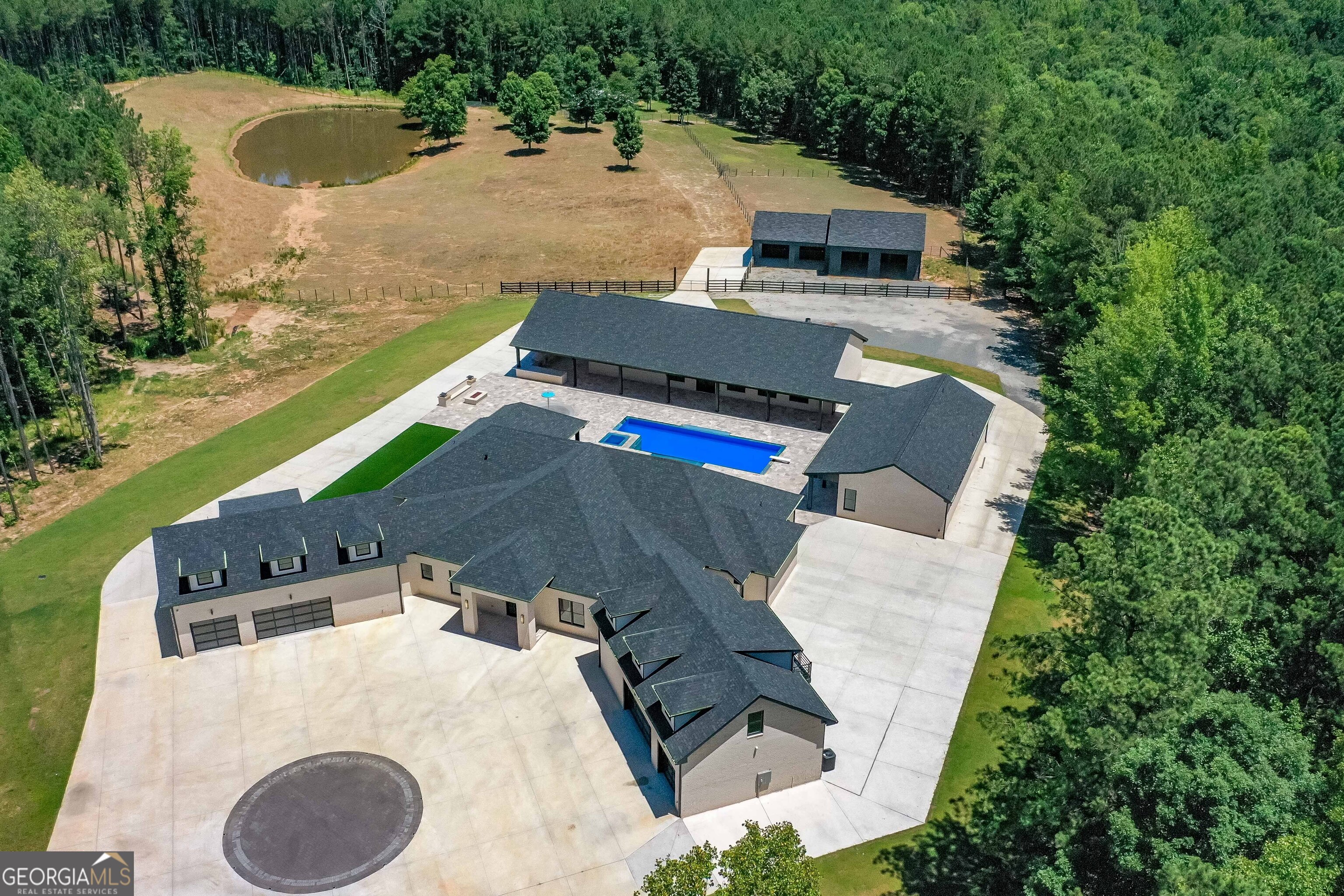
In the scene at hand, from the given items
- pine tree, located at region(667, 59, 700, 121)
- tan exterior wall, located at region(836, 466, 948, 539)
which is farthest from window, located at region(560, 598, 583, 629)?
pine tree, located at region(667, 59, 700, 121)

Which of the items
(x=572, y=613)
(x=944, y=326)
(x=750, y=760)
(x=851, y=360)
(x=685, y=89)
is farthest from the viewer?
(x=685, y=89)

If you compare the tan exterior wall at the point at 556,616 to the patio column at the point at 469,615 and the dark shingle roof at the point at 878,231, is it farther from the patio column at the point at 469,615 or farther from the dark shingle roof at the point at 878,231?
the dark shingle roof at the point at 878,231

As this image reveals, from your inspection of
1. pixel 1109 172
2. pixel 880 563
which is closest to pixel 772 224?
pixel 1109 172

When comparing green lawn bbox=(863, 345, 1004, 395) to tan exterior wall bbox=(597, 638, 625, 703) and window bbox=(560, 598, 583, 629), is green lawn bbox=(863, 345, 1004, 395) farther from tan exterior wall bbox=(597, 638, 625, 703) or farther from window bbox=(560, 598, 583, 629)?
tan exterior wall bbox=(597, 638, 625, 703)

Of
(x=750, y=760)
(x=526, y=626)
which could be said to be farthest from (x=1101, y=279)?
(x=526, y=626)

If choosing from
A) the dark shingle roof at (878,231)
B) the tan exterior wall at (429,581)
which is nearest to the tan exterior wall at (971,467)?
the tan exterior wall at (429,581)

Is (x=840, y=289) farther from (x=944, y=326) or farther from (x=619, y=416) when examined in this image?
(x=619, y=416)
